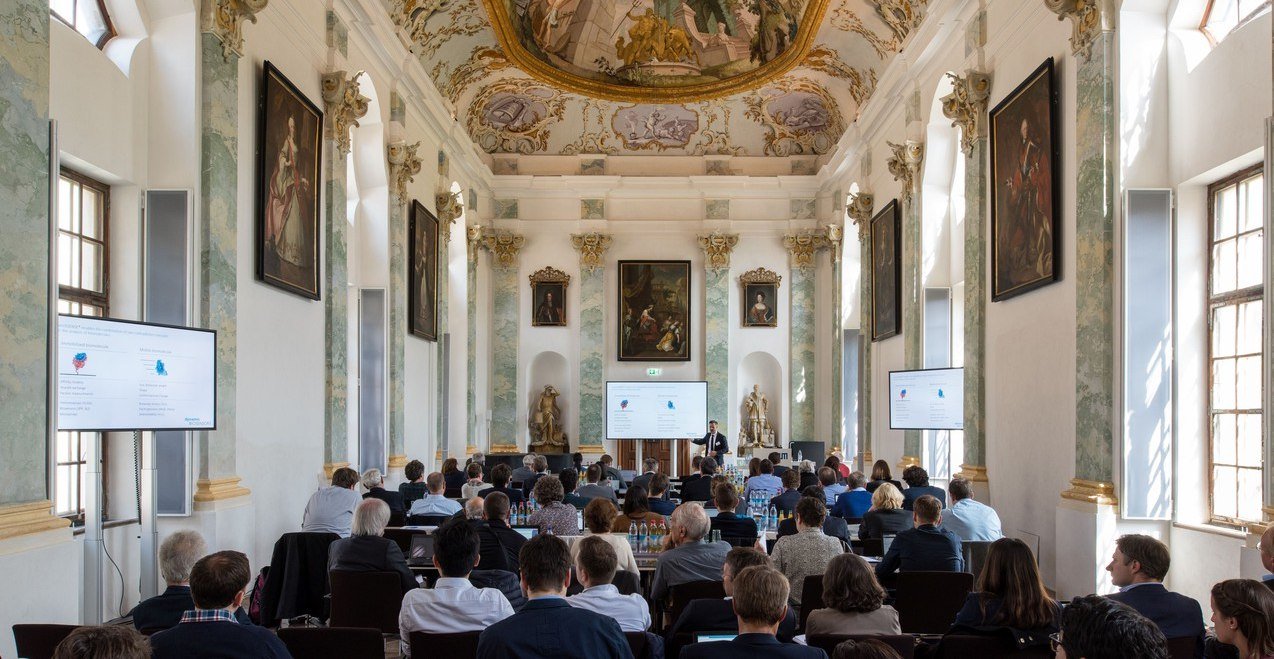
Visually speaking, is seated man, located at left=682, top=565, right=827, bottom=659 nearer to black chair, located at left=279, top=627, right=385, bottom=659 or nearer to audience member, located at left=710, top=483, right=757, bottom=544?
black chair, located at left=279, top=627, right=385, bottom=659

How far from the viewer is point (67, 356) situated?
23.0 feet

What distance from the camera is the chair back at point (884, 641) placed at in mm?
4852

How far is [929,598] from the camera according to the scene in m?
6.93

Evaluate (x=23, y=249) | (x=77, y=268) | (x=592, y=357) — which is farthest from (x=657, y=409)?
(x=23, y=249)

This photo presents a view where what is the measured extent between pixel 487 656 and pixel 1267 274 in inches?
261

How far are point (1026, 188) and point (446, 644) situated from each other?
9.60 meters

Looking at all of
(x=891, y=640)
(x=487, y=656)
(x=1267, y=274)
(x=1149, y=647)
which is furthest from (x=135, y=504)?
(x=1267, y=274)

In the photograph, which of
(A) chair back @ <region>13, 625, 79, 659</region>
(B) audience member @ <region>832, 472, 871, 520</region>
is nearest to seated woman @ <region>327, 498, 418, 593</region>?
(A) chair back @ <region>13, 625, 79, 659</region>

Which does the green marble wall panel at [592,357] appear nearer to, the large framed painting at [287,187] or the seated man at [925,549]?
the large framed painting at [287,187]

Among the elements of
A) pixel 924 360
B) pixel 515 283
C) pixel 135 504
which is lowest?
pixel 135 504

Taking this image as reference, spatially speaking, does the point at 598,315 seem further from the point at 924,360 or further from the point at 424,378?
the point at 924,360

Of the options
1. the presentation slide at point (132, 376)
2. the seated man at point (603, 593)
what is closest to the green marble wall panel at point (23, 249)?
the presentation slide at point (132, 376)

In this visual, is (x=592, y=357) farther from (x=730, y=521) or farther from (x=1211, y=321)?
(x=1211, y=321)

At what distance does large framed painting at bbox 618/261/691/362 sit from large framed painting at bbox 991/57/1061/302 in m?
13.3
